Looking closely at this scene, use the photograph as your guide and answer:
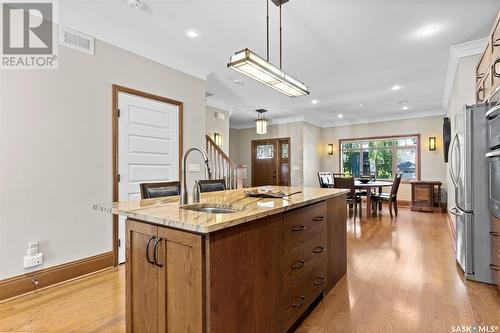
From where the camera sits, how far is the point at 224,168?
15.8 ft

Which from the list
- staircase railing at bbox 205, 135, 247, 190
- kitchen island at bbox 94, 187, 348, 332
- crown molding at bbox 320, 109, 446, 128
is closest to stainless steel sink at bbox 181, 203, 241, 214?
kitchen island at bbox 94, 187, 348, 332

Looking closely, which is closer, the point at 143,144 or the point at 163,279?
the point at 163,279

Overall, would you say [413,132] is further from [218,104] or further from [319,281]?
[319,281]

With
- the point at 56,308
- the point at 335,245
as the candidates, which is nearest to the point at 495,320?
the point at 335,245

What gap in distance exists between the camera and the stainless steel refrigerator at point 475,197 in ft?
7.90

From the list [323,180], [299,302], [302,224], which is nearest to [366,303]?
[299,302]

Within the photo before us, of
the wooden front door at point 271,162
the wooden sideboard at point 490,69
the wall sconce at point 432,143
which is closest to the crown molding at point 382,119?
the wall sconce at point 432,143

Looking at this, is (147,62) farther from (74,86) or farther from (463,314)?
(463,314)

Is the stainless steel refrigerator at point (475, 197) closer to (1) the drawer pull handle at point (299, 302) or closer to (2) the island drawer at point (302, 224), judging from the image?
(2) the island drawer at point (302, 224)

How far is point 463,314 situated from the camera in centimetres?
192

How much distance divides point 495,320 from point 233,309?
2.01 meters

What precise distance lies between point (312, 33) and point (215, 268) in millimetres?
2890

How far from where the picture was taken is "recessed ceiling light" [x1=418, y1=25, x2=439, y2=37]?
2.88 meters

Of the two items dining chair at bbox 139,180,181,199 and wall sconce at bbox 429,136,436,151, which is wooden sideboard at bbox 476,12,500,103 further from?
wall sconce at bbox 429,136,436,151
